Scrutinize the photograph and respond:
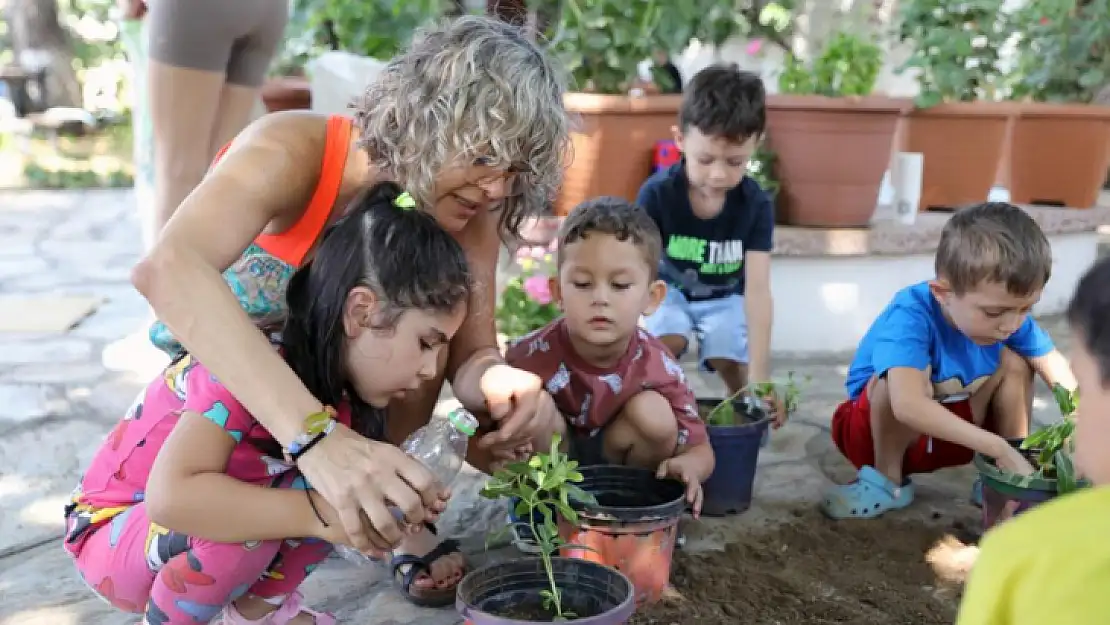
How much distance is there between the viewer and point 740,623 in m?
2.03

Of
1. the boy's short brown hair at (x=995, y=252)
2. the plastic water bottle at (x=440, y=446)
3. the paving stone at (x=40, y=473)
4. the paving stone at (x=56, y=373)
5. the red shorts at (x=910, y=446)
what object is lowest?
the paving stone at (x=56, y=373)

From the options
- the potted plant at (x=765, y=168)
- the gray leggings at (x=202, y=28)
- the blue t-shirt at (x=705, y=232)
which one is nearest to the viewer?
the gray leggings at (x=202, y=28)

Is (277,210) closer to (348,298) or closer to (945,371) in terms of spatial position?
(348,298)

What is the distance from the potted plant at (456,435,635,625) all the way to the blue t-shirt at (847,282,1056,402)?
97 cm

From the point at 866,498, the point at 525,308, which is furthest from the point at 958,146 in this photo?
the point at 866,498

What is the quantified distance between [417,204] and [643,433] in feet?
Answer: 2.57

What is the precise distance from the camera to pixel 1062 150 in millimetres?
4793

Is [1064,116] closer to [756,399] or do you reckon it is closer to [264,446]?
[756,399]

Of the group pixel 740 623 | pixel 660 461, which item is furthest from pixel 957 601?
pixel 660 461

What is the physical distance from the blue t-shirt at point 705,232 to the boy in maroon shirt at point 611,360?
0.68 meters

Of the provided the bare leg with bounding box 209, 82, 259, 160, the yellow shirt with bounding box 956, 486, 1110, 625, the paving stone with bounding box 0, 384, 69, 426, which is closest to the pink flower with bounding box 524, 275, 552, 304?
the bare leg with bounding box 209, 82, 259, 160

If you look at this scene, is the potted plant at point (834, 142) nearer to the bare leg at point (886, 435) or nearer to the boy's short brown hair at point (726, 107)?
the boy's short brown hair at point (726, 107)

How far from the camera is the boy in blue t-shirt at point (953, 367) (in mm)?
2359

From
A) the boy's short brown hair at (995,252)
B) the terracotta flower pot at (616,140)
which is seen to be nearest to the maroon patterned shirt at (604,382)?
the boy's short brown hair at (995,252)
